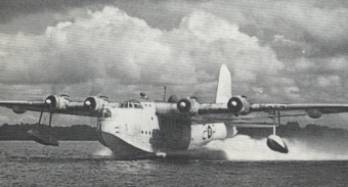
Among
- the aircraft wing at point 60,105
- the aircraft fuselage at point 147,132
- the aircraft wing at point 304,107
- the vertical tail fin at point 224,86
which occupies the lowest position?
the aircraft fuselage at point 147,132

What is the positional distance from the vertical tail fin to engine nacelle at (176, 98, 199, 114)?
8438 mm

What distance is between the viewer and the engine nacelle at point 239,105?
24734 mm

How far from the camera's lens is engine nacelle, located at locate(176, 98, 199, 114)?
26.4 metres

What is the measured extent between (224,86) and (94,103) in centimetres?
1188

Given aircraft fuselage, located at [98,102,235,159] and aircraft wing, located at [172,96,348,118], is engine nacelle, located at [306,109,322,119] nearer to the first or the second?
aircraft wing, located at [172,96,348,118]

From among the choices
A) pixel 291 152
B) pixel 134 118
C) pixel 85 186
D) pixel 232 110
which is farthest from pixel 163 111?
pixel 291 152

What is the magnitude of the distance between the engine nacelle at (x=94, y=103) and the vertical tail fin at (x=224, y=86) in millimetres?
10633

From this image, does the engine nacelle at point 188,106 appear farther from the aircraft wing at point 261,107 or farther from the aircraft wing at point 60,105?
the aircraft wing at point 60,105

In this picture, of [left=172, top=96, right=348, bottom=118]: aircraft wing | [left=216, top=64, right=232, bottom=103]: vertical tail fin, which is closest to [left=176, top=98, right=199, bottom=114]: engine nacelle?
[left=172, top=96, right=348, bottom=118]: aircraft wing

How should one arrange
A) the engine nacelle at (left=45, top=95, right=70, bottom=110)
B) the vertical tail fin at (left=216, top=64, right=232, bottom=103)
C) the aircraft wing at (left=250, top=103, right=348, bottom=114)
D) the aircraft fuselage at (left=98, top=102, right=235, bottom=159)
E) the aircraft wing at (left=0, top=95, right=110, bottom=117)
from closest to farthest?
the aircraft wing at (left=250, top=103, right=348, bottom=114) → the aircraft fuselage at (left=98, top=102, right=235, bottom=159) → the aircraft wing at (left=0, top=95, right=110, bottom=117) → the engine nacelle at (left=45, top=95, right=70, bottom=110) → the vertical tail fin at (left=216, top=64, right=232, bottom=103)

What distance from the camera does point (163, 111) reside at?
92.5 feet

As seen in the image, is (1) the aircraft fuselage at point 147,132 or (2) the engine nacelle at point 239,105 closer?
(2) the engine nacelle at point 239,105

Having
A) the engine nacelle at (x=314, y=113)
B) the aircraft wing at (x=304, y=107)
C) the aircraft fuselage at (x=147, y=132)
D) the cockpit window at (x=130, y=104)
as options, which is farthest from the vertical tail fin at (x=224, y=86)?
the engine nacelle at (x=314, y=113)

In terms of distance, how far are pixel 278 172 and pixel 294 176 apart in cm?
178
